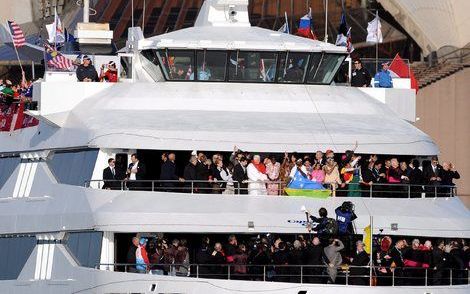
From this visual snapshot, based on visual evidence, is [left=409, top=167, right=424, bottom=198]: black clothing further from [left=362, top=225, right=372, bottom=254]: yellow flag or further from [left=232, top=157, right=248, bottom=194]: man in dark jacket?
[left=232, top=157, right=248, bottom=194]: man in dark jacket

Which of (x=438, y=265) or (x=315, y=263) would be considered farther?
(x=438, y=265)

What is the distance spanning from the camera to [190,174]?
44.8 metres

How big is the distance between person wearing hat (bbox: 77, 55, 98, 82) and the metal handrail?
7410 mm

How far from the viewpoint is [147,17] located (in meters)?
98.0

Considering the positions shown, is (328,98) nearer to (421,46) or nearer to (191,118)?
(191,118)

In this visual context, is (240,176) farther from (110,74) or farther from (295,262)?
(110,74)

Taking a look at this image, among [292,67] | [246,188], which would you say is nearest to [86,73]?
[292,67]

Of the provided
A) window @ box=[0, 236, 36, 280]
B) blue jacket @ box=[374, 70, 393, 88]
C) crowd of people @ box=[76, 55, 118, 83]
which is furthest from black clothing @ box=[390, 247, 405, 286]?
crowd of people @ box=[76, 55, 118, 83]

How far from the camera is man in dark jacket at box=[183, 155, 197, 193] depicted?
147 ft

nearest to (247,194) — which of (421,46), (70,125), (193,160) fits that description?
(193,160)

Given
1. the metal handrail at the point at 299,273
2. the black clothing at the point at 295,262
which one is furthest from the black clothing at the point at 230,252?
the black clothing at the point at 295,262

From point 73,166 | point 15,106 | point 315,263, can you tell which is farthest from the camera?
point 15,106

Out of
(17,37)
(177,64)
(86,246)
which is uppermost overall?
(17,37)

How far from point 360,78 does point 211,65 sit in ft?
14.9
